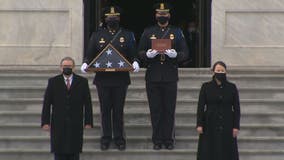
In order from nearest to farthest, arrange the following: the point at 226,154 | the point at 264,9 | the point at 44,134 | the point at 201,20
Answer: the point at 226,154 < the point at 44,134 < the point at 264,9 < the point at 201,20

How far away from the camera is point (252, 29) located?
13719mm

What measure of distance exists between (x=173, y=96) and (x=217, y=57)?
3.80 m

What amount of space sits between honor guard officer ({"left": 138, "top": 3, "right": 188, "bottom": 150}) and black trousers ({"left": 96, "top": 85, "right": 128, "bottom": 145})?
1.52ft

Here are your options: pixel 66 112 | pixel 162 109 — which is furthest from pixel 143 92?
pixel 66 112

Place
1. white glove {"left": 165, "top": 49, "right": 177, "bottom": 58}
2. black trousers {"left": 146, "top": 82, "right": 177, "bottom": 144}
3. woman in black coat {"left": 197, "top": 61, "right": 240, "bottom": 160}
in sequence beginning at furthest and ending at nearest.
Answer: black trousers {"left": 146, "top": 82, "right": 177, "bottom": 144} < white glove {"left": 165, "top": 49, "right": 177, "bottom": 58} < woman in black coat {"left": 197, "top": 61, "right": 240, "bottom": 160}

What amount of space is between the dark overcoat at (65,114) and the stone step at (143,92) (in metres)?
2.90

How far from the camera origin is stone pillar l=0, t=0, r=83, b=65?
13695 mm

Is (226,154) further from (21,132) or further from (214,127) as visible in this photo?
(21,132)

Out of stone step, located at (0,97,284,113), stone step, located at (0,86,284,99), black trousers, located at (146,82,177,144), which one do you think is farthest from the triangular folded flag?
stone step, located at (0,86,284,99)

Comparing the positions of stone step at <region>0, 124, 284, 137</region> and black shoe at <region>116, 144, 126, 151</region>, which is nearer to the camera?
black shoe at <region>116, 144, 126, 151</region>

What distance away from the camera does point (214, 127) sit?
8.95 m

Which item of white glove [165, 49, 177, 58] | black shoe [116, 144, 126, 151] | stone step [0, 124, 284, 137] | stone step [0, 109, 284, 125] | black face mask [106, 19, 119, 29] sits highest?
black face mask [106, 19, 119, 29]

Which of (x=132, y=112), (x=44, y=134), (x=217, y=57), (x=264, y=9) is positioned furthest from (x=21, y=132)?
(x=264, y=9)

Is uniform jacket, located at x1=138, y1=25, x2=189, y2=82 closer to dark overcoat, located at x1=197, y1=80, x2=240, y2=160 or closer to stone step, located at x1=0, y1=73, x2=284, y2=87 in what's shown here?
dark overcoat, located at x1=197, y1=80, x2=240, y2=160
